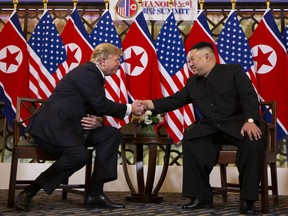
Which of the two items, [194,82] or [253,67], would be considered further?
[253,67]

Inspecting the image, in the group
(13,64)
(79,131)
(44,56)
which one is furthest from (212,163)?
(13,64)

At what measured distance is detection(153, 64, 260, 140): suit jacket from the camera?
10.7 feet

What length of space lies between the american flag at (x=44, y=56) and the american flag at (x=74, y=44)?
0.17 feet

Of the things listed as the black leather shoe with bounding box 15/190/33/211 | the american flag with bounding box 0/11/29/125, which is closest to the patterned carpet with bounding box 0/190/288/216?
the black leather shoe with bounding box 15/190/33/211

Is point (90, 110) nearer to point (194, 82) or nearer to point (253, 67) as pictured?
point (194, 82)

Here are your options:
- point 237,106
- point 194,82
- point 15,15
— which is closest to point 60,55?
point 15,15

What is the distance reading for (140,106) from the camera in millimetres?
3590

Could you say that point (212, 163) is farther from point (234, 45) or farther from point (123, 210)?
point (234, 45)

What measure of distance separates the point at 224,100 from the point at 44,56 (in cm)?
227

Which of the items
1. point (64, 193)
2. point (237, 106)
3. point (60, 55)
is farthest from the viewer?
point (60, 55)

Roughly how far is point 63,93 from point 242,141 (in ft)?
4.10

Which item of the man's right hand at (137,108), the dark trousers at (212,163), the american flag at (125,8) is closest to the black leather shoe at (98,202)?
the dark trousers at (212,163)

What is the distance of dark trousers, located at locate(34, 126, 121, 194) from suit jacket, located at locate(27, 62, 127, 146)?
0.20 ft

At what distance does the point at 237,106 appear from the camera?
11.1 feet
